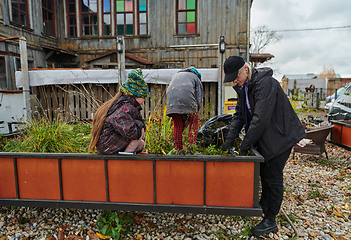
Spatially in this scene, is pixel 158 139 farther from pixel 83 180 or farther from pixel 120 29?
pixel 120 29

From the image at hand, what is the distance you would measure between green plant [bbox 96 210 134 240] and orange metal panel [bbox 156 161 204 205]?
58 centimetres

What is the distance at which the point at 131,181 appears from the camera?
240 cm

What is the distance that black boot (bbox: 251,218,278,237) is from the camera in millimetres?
2502

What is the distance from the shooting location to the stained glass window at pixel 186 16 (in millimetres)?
10430

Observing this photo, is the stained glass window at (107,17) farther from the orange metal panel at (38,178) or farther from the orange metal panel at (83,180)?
the orange metal panel at (83,180)

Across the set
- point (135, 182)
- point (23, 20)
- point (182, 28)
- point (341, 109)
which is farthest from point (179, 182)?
point (23, 20)

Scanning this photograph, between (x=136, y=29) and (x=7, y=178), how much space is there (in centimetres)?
958

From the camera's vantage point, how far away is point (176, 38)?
10.5m

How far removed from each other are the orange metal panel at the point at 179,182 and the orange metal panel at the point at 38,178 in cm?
113

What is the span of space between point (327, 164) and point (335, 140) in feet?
1.95

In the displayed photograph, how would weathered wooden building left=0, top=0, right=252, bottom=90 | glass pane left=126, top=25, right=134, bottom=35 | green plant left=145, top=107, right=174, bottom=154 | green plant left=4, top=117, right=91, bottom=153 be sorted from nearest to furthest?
green plant left=145, top=107, right=174, bottom=154 < green plant left=4, top=117, right=91, bottom=153 < weathered wooden building left=0, top=0, right=252, bottom=90 < glass pane left=126, top=25, right=134, bottom=35

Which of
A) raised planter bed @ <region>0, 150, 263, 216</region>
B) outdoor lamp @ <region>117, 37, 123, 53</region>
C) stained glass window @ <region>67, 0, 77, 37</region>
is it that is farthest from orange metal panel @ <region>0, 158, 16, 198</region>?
stained glass window @ <region>67, 0, 77, 37</region>

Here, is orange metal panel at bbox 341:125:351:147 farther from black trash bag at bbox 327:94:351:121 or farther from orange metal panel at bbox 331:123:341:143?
black trash bag at bbox 327:94:351:121

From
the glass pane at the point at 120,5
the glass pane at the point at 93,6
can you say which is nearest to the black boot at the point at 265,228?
the glass pane at the point at 120,5
